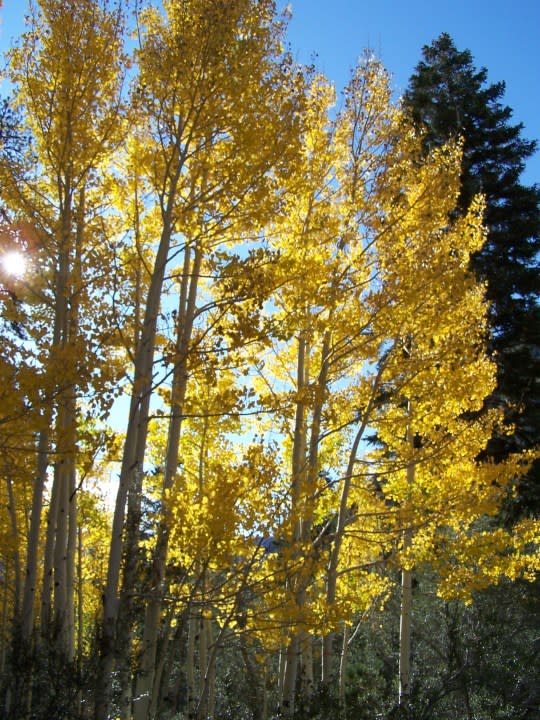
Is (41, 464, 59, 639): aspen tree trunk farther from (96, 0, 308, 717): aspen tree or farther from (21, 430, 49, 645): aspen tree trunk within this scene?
(96, 0, 308, 717): aspen tree

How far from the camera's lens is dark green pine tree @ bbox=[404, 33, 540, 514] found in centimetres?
1164

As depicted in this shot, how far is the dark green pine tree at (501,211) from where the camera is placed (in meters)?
11.6

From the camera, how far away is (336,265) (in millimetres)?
6656

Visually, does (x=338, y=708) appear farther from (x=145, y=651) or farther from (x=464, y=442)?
(x=464, y=442)

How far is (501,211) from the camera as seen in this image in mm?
13094

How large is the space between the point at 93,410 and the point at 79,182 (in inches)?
98.5

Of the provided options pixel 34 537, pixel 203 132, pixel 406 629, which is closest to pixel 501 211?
pixel 406 629

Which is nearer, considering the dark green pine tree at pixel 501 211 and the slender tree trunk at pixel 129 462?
the slender tree trunk at pixel 129 462

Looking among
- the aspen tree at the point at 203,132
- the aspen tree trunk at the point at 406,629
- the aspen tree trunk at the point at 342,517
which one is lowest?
the aspen tree trunk at the point at 406,629

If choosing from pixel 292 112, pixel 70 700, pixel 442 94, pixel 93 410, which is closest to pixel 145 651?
pixel 70 700

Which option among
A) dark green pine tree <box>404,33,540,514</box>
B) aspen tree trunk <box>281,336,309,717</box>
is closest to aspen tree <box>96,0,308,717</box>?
aspen tree trunk <box>281,336,309,717</box>

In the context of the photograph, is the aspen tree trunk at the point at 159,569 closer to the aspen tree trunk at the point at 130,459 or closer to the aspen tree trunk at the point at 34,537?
the aspen tree trunk at the point at 130,459

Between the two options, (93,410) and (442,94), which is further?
(442,94)

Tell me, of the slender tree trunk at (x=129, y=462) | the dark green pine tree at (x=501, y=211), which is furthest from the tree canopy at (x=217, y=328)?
the dark green pine tree at (x=501, y=211)
